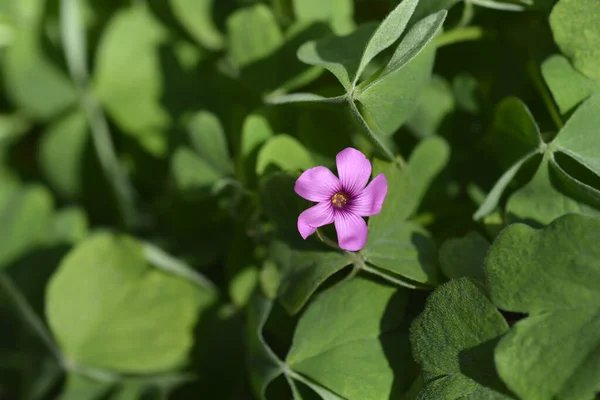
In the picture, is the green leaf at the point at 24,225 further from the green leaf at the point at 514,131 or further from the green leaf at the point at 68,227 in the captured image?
the green leaf at the point at 514,131

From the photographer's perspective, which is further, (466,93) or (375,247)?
(466,93)

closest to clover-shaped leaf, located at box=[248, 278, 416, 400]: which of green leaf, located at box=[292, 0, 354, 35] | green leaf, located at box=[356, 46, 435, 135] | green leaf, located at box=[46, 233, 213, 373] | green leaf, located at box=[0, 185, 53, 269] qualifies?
green leaf, located at box=[356, 46, 435, 135]

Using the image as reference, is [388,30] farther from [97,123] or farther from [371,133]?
[97,123]

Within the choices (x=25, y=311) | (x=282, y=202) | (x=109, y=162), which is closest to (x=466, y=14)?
(x=282, y=202)

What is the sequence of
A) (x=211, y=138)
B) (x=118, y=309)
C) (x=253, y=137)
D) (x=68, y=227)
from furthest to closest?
(x=68, y=227)
(x=118, y=309)
(x=211, y=138)
(x=253, y=137)

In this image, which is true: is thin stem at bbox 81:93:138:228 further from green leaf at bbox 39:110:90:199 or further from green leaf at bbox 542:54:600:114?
green leaf at bbox 542:54:600:114

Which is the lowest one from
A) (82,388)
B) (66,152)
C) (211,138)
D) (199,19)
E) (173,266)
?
(82,388)

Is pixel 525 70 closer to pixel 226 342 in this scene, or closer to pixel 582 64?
pixel 582 64

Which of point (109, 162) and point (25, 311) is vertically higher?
point (109, 162)
